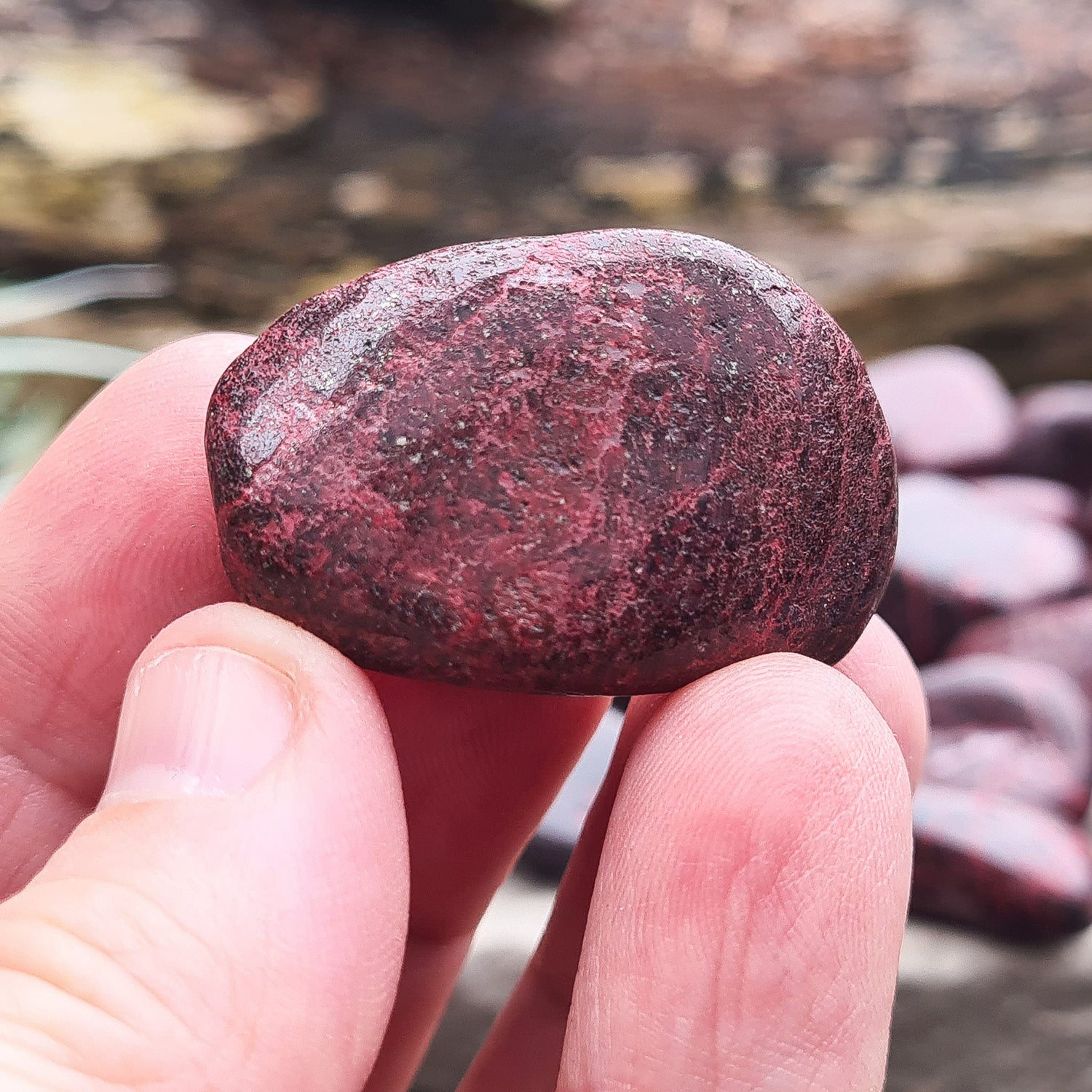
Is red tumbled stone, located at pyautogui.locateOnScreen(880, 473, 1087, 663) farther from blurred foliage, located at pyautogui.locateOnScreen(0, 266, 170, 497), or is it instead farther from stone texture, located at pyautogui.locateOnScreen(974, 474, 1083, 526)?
blurred foliage, located at pyautogui.locateOnScreen(0, 266, 170, 497)

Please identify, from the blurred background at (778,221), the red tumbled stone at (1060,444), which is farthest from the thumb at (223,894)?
the red tumbled stone at (1060,444)

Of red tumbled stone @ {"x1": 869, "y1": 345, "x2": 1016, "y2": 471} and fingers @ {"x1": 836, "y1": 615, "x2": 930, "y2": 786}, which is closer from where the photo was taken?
fingers @ {"x1": 836, "y1": 615, "x2": 930, "y2": 786}

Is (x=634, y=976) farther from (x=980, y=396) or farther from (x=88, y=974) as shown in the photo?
(x=980, y=396)

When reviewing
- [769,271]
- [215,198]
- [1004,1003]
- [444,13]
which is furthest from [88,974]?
[444,13]

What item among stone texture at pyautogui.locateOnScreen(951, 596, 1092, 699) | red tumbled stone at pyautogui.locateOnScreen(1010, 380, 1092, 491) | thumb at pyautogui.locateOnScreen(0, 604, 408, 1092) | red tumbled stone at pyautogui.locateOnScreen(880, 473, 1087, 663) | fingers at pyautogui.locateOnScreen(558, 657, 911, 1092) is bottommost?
red tumbled stone at pyautogui.locateOnScreen(1010, 380, 1092, 491)

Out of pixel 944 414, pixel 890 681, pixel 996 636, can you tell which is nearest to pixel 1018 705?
pixel 996 636

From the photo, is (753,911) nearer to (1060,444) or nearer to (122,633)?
(122,633)

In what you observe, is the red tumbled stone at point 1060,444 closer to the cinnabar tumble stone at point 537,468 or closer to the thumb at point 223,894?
the cinnabar tumble stone at point 537,468

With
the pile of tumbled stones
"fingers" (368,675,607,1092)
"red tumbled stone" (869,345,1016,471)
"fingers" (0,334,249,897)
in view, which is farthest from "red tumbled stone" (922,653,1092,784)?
"fingers" (0,334,249,897)
